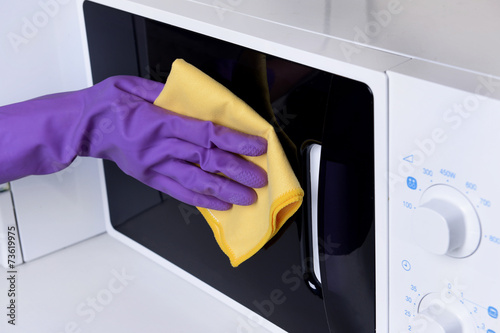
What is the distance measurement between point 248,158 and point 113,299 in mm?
394

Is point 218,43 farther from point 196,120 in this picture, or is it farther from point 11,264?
point 11,264

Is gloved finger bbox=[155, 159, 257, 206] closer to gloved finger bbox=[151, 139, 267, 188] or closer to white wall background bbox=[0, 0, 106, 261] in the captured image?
gloved finger bbox=[151, 139, 267, 188]

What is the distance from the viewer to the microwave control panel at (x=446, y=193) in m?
0.53

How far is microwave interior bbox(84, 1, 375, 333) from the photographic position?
26.2 inches

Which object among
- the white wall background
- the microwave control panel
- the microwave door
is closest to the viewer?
the microwave control panel

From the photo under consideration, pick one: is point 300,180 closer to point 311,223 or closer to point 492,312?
point 311,223

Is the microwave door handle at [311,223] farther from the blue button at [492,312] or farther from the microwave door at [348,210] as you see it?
the blue button at [492,312]

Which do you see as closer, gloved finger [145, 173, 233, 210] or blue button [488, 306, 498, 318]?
blue button [488, 306, 498, 318]

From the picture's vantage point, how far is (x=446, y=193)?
1.87ft

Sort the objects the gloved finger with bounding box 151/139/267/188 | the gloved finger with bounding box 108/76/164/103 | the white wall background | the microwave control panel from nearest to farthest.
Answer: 1. the microwave control panel
2. the gloved finger with bounding box 151/139/267/188
3. the gloved finger with bounding box 108/76/164/103
4. the white wall background

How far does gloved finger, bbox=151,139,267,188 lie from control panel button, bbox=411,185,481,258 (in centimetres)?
23

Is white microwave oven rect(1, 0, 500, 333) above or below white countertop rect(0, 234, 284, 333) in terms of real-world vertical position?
above

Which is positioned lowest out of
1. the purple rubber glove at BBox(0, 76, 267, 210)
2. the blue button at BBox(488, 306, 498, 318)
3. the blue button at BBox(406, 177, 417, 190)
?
the blue button at BBox(488, 306, 498, 318)

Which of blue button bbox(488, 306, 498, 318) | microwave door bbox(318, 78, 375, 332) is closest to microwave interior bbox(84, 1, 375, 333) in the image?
microwave door bbox(318, 78, 375, 332)
